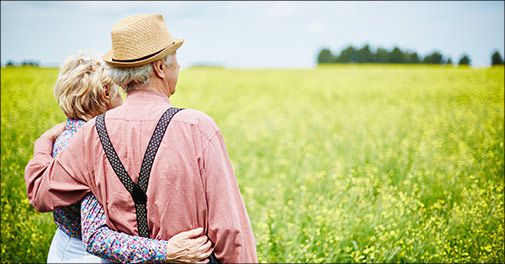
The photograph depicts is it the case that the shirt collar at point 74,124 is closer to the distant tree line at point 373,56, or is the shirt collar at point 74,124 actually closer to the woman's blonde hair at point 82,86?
the woman's blonde hair at point 82,86

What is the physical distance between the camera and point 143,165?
61.4 inches

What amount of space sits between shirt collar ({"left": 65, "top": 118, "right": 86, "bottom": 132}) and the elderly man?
35 cm

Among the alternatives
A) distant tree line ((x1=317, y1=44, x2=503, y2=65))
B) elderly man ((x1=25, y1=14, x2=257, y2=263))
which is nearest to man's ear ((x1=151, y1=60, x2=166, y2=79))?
elderly man ((x1=25, y1=14, x2=257, y2=263))

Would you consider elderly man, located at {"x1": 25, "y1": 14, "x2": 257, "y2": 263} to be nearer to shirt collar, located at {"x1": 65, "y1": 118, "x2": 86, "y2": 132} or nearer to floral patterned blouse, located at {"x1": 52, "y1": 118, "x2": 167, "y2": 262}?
floral patterned blouse, located at {"x1": 52, "y1": 118, "x2": 167, "y2": 262}

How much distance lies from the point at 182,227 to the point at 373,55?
54090mm

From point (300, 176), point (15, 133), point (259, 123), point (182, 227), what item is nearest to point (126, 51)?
point (182, 227)

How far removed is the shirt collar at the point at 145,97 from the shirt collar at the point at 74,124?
0.53 metres

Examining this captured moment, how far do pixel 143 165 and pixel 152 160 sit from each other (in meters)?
0.05

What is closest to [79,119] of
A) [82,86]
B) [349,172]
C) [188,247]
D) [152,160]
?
[82,86]

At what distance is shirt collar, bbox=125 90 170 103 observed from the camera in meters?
1.63

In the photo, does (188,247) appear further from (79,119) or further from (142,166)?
(79,119)

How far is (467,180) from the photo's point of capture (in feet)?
14.9

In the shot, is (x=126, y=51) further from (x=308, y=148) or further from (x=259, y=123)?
(x=259, y=123)

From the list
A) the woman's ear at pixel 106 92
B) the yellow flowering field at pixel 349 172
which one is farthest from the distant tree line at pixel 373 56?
the woman's ear at pixel 106 92
